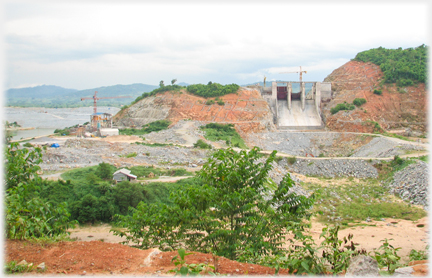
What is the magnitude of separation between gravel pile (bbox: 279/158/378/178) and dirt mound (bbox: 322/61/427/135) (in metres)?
13.8

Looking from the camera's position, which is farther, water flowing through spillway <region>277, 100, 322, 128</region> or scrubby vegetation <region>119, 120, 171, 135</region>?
water flowing through spillway <region>277, 100, 322, 128</region>

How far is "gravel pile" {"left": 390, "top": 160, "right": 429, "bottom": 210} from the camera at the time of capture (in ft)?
65.0

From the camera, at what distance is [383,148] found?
3041 centimetres

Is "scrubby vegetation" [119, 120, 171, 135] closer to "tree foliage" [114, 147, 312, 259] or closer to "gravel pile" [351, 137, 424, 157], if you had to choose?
"gravel pile" [351, 137, 424, 157]

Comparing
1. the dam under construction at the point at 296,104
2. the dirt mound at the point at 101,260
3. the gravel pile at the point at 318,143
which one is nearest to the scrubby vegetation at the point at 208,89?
the dam under construction at the point at 296,104

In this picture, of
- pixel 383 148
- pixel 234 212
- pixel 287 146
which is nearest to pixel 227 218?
pixel 234 212

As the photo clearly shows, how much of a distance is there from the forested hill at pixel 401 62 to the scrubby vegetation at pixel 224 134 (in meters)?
24.4

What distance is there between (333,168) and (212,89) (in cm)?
2495

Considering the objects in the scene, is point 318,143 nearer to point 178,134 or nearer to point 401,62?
point 178,134

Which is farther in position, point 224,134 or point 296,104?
point 296,104

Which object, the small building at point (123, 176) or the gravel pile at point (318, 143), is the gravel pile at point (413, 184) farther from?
the small building at point (123, 176)

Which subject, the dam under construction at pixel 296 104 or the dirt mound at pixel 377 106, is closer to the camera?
the dirt mound at pixel 377 106

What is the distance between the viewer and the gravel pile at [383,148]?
28281 mm

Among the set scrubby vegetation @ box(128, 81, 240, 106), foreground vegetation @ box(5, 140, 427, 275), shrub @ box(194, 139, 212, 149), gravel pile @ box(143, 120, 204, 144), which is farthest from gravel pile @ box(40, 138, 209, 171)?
foreground vegetation @ box(5, 140, 427, 275)
